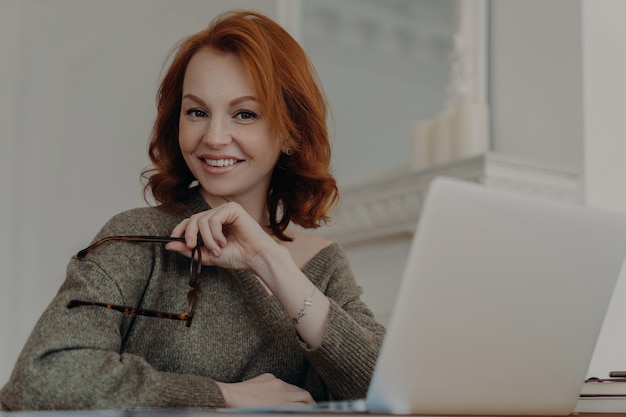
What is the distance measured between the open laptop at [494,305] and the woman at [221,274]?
337mm

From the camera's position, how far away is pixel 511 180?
2051 mm

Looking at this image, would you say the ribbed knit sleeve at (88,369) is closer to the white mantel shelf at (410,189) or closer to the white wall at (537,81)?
the white mantel shelf at (410,189)

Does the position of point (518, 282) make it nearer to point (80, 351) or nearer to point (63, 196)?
point (80, 351)

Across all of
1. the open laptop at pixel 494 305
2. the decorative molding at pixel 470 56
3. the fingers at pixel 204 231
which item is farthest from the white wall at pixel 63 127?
the open laptop at pixel 494 305

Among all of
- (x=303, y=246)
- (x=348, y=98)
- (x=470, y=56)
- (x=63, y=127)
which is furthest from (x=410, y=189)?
(x=63, y=127)

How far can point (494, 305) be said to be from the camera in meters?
0.79

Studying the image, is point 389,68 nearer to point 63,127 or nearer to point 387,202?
point 387,202

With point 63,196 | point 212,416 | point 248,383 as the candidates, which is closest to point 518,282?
point 212,416

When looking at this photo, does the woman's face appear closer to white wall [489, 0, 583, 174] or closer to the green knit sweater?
the green knit sweater

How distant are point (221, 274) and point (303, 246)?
0.18 meters

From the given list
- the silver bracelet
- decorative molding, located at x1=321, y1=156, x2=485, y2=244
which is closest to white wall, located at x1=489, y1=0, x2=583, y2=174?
decorative molding, located at x1=321, y1=156, x2=485, y2=244

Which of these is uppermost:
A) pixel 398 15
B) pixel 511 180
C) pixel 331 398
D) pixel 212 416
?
pixel 398 15

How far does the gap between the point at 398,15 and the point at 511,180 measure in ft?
2.28

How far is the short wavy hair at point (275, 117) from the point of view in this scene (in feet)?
4.41
